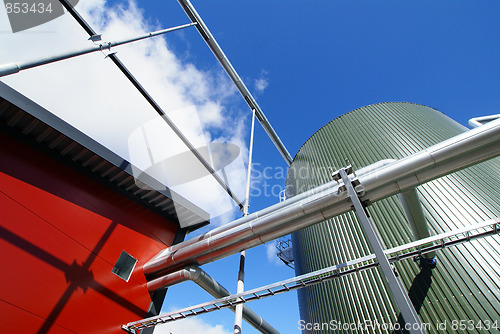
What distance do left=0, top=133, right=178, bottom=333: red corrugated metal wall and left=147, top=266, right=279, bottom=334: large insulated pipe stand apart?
71cm

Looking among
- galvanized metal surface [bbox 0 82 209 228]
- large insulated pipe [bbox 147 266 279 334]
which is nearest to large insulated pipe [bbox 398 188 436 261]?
large insulated pipe [bbox 147 266 279 334]

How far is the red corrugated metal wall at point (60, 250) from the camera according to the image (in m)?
5.99

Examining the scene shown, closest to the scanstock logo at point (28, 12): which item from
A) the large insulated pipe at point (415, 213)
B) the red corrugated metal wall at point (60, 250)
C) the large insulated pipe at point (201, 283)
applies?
the red corrugated metal wall at point (60, 250)

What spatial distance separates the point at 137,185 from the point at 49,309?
174 inches

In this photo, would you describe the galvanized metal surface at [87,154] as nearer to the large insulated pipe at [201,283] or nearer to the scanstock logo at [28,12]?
the scanstock logo at [28,12]

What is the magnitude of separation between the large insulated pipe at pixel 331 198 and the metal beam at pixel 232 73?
329 inches

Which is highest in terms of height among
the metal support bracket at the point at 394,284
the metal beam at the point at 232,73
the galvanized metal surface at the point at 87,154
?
the metal beam at the point at 232,73

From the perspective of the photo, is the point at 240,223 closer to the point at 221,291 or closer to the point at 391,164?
the point at 221,291

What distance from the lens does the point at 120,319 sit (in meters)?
7.68

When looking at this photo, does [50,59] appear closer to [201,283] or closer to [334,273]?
[201,283]

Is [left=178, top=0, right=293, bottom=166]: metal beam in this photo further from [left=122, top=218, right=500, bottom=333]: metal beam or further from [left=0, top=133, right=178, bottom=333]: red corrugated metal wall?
[left=122, top=218, right=500, bottom=333]: metal beam

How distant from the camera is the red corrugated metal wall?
599 centimetres

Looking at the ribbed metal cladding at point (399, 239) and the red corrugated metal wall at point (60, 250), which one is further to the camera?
the red corrugated metal wall at point (60, 250)

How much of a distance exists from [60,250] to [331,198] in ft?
24.0
